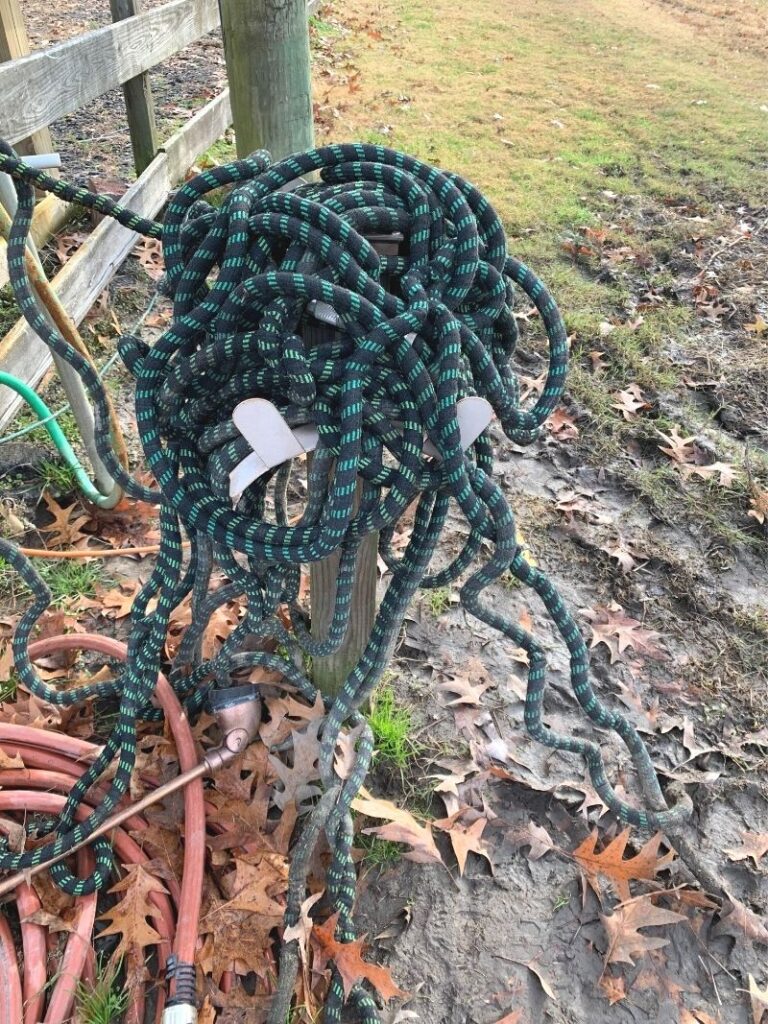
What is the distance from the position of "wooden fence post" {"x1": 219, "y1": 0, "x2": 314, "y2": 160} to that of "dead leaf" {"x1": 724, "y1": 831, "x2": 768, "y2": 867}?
219 centimetres

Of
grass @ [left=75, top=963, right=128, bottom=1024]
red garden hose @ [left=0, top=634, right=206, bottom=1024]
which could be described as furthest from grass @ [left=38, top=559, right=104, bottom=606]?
grass @ [left=75, top=963, right=128, bottom=1024]

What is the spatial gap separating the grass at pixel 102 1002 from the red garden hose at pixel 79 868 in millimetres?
20

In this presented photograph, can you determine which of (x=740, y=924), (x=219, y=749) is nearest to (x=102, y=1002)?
(x=219, y=749)

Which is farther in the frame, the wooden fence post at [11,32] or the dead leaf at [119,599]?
the wooden fence post at [11,32]

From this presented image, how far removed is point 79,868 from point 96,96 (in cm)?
296

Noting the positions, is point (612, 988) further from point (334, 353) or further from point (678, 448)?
point (678, 448)

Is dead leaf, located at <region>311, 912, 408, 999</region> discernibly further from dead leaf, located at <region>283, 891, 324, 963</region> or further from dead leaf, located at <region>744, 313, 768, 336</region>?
dead leaf, located at <region>744, 313, 768, 336</region>

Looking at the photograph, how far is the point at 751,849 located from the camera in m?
1.92

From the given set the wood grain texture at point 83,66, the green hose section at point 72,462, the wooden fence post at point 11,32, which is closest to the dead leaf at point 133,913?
the green hose section at point 72,462

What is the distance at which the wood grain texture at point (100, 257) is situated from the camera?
268 centimetres

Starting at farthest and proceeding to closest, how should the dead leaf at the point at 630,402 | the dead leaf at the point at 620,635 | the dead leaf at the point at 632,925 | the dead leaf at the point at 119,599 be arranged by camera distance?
the dead leaf at the point at 630,402
the dead leaf at the point at 620,635
the dead leaf at the point at 119,599
the dead leaf at the point at 632,925

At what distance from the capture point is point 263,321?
3.39 feet

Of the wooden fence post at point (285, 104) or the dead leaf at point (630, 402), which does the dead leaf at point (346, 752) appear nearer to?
the wooden fence post at point (285, 104)

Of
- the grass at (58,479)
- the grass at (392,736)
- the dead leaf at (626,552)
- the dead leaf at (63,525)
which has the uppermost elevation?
the grass at (58,479)
